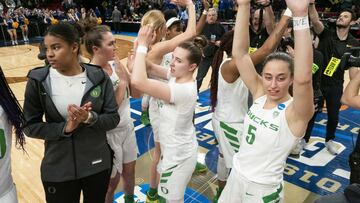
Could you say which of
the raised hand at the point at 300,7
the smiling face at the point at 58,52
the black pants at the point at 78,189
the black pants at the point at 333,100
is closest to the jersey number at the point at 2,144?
the black pants at the point at 78,189

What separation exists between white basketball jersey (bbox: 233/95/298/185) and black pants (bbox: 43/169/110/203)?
983 mm

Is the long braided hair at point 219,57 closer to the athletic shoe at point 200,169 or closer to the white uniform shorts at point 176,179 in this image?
the white uniform shorts at point 176,179

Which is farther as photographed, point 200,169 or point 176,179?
point 200,169

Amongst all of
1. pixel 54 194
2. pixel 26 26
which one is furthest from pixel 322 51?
pixel 26 26

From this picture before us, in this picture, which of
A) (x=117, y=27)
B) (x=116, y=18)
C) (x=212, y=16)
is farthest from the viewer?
(x=117, y=27)

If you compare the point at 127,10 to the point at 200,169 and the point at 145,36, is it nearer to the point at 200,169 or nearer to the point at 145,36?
the point at 200,169

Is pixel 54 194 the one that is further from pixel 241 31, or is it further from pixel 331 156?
pixel 331 156

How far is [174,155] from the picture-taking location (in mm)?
2326

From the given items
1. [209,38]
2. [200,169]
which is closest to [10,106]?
[200,169]

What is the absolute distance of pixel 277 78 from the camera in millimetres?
1850

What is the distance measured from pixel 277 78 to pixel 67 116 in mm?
1361

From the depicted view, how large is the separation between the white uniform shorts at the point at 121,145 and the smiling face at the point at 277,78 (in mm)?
1306

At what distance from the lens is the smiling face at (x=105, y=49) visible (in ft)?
7.95

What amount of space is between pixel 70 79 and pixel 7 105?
0.42 m
